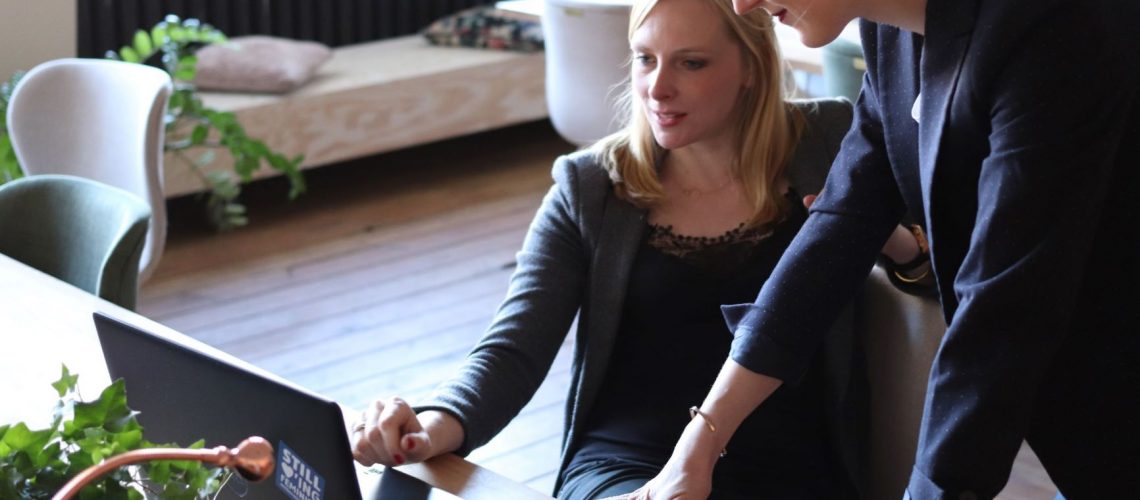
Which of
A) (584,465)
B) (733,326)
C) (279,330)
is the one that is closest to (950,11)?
(733,326)

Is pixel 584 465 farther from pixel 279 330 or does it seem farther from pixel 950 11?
pixel 279 330

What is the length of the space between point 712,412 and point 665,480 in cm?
8

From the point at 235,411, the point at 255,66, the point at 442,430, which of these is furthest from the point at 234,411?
the point at 255,66

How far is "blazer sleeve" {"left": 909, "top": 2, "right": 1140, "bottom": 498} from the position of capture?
1.08 meters

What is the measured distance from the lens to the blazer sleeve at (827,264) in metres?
1.40

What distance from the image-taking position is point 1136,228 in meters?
1.13

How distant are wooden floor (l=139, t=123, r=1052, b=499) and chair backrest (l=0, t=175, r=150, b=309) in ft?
3.20

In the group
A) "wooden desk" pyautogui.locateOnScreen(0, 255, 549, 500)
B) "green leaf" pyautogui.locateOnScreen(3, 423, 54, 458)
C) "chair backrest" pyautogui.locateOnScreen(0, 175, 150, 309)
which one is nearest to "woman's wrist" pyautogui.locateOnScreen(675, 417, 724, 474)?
"wooden desk" pyautogui.locateOnScreen(0, 255, 549, 500)

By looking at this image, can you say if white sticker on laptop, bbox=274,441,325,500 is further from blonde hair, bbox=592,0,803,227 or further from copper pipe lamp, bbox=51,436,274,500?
blonde hair, bbox=592,0,803,227

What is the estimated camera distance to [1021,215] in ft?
3.57

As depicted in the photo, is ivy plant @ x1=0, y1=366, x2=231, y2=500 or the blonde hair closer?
ivy plant @ x1=0, y1=366, x2=231, y2=500

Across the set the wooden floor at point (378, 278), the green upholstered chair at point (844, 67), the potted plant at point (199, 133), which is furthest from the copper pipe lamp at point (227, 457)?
the potted plant at point (199, 133)

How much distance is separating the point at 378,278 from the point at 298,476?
2.99 m

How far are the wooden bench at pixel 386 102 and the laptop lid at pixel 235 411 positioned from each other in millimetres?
3226
